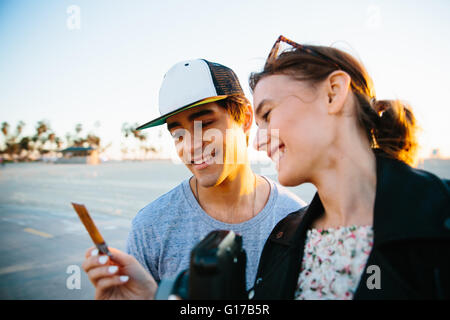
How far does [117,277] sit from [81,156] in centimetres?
6372

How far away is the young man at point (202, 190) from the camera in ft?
6.32

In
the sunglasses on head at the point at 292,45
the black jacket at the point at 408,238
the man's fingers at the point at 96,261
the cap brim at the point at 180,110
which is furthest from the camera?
the cap brim at the point at 180,110

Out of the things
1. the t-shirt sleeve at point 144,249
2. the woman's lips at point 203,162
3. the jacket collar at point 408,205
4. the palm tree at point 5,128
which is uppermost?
the palm tree at point 5,128

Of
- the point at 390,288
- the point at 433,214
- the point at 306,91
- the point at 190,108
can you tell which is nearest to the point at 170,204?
the point at 190,108

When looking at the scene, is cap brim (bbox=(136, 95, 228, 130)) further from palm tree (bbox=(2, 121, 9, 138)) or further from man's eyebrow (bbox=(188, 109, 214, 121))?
palm tree (bbox=(2, 121, 9, 138))

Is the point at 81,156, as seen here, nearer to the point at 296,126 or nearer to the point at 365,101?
the point at 296,126

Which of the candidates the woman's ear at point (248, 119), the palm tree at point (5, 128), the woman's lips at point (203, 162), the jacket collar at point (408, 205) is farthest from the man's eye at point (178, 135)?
the palm tree at point (5, 128)

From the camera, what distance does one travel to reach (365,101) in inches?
60.5

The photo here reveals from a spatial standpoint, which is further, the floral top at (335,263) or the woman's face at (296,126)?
the woman's face at (296,126)

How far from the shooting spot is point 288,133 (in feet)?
4.69

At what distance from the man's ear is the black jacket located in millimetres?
403

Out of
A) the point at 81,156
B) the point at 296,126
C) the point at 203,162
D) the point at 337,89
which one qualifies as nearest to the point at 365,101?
the point at 337,89

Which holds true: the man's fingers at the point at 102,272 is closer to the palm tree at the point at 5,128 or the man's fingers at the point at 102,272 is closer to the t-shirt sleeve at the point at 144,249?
the t-shirt sleeve at the point at 144,249

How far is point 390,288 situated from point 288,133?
856 millimetres
